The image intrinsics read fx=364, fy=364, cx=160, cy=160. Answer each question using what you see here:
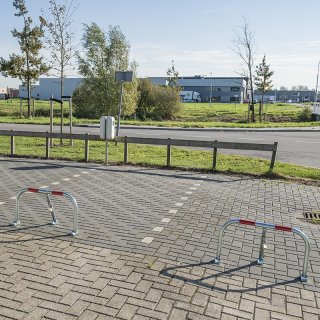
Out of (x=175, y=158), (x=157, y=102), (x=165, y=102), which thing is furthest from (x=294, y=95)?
(x=175, y=158)

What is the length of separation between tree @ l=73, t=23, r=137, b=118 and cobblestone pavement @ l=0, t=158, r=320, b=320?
10031mm

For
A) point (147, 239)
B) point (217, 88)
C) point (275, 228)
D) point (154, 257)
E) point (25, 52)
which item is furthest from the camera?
point (217, 88)

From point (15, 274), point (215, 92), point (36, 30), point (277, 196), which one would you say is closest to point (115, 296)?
point (15, 274)

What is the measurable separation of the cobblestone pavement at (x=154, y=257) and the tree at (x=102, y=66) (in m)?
10.0

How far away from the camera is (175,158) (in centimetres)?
1362

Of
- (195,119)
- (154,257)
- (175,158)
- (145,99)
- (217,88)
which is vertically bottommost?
(154,257)

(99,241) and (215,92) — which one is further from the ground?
(215,92)

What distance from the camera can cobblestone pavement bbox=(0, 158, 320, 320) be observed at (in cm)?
383

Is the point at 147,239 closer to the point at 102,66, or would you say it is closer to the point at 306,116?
the point at 102,66

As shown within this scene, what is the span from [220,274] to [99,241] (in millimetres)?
1928

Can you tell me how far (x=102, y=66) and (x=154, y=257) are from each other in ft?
50.6

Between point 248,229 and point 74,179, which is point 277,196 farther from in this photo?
point 74,179

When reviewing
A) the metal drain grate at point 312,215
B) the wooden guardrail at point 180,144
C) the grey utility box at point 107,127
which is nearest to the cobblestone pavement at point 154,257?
the metal drain grate at point 312,215

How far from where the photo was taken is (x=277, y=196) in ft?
27.9
